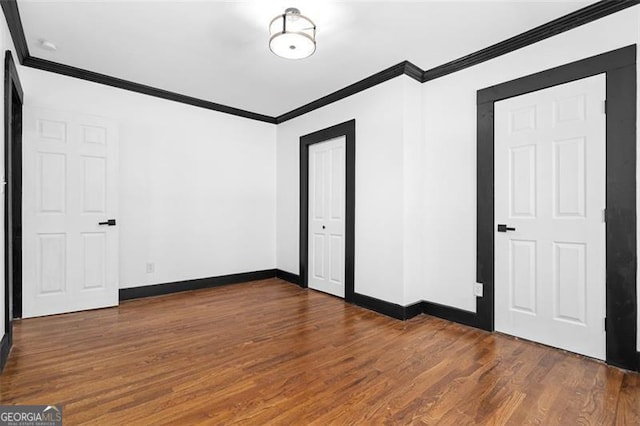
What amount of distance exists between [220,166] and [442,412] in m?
4.07

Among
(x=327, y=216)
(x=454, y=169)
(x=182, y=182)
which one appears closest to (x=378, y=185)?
(x=454, y=169)

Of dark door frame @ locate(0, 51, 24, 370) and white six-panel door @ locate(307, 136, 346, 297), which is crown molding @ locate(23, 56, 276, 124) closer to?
dark door frame @ locate(0, 51, 24, 370)

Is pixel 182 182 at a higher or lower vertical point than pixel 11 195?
higher

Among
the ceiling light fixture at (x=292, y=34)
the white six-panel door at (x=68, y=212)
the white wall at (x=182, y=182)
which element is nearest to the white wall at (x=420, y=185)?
the ceiling light fixture at (x=292, y=34)

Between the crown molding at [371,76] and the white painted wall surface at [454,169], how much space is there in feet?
0.24

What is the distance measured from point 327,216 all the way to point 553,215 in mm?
2564

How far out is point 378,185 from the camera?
145 inches

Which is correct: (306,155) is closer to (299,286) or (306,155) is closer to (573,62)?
(299,286)

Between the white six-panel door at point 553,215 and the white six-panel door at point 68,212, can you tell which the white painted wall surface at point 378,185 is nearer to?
the white six-panel door at point 553,215

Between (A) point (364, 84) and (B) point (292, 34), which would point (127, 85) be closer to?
(B) point (292, 34)

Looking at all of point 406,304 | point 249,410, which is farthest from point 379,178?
point 249,410

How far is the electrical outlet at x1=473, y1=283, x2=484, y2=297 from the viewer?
311 cm

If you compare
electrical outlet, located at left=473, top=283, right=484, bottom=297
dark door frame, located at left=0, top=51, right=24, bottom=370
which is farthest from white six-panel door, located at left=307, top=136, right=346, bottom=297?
dark door frame, located at left=0, top=51, right=24, bottom=370

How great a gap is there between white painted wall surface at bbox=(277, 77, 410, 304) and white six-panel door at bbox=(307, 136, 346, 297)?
35 cm
